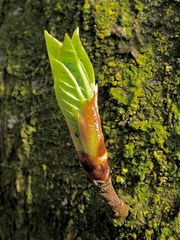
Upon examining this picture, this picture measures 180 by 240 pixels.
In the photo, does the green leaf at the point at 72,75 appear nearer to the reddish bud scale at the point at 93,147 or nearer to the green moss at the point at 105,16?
Result: the reddish bud scale at the point at 93,147

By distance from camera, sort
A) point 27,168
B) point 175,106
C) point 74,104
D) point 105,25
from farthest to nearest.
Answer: point 27,168 → point 105,25 → point 175,106 → point 74,104

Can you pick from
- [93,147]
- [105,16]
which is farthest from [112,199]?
[105,16]

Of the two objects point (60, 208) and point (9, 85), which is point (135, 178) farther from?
point (9, 85)

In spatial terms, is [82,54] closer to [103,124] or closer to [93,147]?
[93,147]

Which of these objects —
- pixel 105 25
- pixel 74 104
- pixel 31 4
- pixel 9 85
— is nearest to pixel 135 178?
pixel 74 104

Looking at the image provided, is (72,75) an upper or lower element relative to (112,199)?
upper

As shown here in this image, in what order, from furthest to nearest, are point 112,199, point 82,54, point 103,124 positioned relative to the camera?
point 103,124 → point 112,199 → point 82,54
